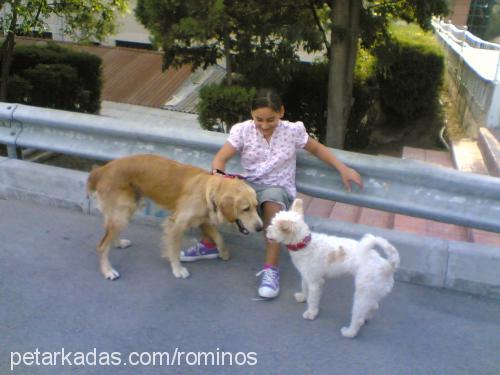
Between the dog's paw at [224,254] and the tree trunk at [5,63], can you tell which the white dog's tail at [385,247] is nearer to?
the dog's paw at [224,254]

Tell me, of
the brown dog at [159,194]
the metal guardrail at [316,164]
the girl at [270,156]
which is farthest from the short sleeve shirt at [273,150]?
the brown dog at [159,194]

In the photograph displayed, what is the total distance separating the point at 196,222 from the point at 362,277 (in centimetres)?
136

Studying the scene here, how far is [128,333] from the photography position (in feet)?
10.4

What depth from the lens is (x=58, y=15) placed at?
304 inches

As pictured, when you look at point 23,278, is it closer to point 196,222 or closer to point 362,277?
point 196,222

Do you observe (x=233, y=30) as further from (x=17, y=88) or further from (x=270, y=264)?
(x=270, y=264)

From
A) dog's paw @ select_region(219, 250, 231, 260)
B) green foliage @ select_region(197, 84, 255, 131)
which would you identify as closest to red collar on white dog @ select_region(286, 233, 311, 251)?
dog's paw @ select_region(219, 250, 231, 260)

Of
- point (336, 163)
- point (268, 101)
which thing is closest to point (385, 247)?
point (336, 163)

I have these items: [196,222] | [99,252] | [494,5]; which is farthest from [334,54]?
[494,5]

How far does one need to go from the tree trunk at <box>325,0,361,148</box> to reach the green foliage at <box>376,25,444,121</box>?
216 centimetres

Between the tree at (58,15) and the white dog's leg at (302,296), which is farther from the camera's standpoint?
the tree at (58,15)

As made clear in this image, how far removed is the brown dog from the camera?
3.78 meters

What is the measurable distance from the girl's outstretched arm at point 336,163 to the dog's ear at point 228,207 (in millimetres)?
807

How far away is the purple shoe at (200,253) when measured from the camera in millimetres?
4121
